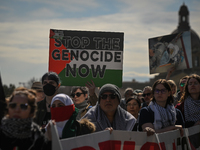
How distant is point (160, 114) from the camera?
431cm

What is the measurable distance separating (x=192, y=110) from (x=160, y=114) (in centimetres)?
101

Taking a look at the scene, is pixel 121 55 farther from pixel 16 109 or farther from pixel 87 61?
pixel 16 109

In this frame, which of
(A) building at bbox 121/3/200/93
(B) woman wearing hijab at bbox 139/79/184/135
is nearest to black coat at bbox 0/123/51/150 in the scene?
(B) woman wearing hijab at bbox 139/79/184/135

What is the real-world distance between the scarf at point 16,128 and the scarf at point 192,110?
2.99 metres

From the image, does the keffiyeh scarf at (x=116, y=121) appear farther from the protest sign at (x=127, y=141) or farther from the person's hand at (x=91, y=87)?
the person's hand at (x=91, y=87)

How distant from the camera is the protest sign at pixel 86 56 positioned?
19.6ft

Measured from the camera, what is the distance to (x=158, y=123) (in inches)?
168

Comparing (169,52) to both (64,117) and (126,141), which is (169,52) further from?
(64,117)

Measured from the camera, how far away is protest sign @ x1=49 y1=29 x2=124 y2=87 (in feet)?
19.6

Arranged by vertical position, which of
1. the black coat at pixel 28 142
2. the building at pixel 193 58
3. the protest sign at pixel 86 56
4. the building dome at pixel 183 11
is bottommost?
the black coat at pixel 28 142

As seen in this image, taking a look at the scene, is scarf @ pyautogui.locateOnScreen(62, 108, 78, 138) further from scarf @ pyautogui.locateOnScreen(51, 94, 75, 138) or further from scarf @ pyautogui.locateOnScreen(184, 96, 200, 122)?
scarf @ pyautogui.locateOnScreen(184, 96, 200, 122)

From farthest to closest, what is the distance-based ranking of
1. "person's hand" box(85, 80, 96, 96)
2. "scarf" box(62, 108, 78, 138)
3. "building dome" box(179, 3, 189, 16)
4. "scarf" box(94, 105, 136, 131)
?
"building dome" box(179, 3, 189, 16)
"person's hand" box(85, 80, 96, 96)
"scarf" box(94, 105, 136, 131)
"scarf" box(62, 108, 78, 138)

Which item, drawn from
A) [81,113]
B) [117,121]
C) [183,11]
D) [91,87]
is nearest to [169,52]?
[91,87]

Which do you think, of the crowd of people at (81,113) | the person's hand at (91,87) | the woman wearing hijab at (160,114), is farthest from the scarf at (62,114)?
the person's hand at (91,87)
